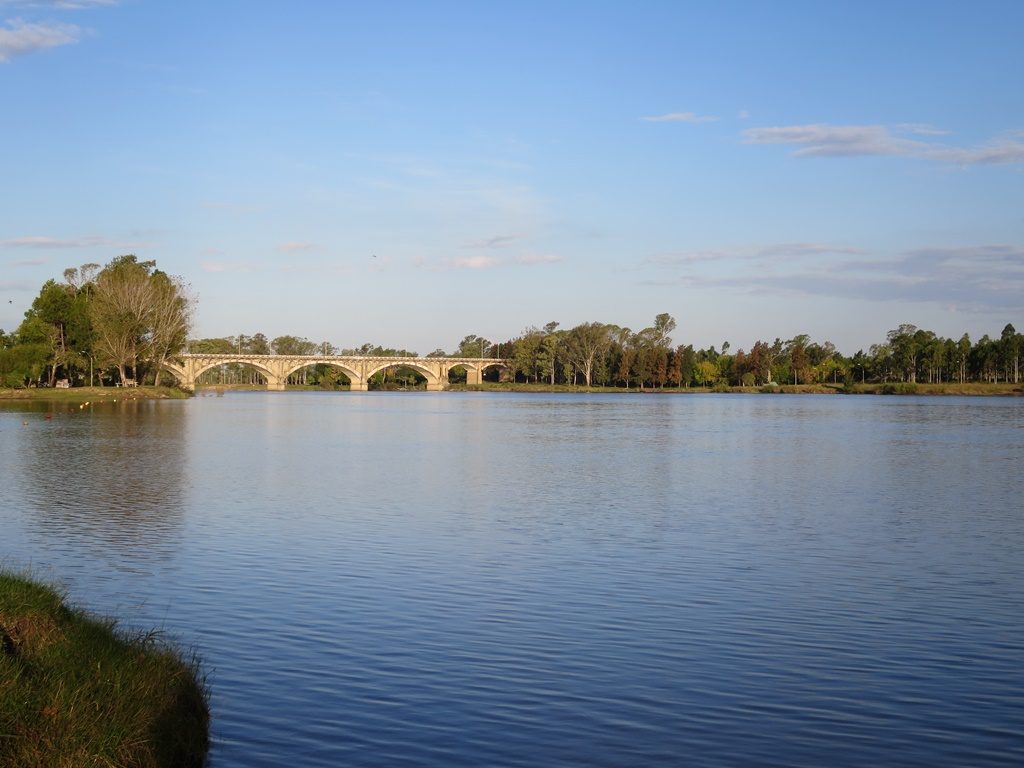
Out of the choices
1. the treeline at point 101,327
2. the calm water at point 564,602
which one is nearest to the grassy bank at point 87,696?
the calm water at point 564,602

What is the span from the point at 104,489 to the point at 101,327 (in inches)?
3281

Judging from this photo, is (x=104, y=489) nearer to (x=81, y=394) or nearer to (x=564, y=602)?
(x=564, y=602)

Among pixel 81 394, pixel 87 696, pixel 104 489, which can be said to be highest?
pixel 81 394

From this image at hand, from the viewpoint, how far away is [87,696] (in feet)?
33.0

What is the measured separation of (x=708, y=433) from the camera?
7331 cm

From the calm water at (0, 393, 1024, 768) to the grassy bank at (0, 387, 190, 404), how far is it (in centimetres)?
8080

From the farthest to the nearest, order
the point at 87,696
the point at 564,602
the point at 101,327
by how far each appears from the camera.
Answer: the point at 101,327 → the point at 564,602 → the point at 87,696

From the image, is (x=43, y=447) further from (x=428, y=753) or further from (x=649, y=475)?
(x=428, y=753)

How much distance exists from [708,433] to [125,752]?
217 feet

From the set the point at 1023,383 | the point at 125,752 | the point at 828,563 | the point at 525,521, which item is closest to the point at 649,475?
the point at 525,521

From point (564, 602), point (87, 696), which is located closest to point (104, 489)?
point (564, 602)

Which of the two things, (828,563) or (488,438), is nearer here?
(828,563)

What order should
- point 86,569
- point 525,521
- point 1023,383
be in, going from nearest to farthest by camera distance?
point 86,569 < point 525,521 < point 1023,383

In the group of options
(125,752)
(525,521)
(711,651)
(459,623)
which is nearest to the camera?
(125,752)
